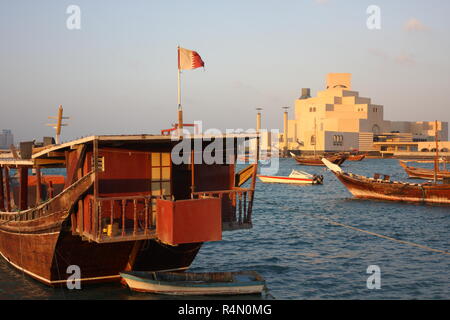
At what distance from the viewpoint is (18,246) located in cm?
1789

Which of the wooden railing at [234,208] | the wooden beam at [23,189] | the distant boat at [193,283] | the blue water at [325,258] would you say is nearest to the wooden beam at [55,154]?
the wooden beam at [23,189]

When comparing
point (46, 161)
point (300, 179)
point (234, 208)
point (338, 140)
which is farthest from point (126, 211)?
point (338, 140)

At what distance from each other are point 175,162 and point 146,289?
391cm

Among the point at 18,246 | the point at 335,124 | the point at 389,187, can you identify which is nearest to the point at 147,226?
the point at 18,246

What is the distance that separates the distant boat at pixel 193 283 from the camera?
14.9 m

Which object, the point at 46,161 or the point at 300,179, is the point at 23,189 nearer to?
the point at 46,161

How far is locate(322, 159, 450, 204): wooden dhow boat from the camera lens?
43.3 m

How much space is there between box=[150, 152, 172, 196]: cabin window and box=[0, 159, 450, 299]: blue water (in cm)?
315

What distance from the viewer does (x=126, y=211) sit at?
14.7 m

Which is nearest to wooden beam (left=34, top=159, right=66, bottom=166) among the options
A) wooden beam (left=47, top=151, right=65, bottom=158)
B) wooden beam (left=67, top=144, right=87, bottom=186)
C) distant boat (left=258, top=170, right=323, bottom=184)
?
wooden beam (left=47, top=151, right=65, bottom=158)

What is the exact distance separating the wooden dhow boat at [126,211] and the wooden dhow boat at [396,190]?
31.3m

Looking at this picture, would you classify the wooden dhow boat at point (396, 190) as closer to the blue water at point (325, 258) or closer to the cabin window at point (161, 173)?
the blue water at point (325, 258)

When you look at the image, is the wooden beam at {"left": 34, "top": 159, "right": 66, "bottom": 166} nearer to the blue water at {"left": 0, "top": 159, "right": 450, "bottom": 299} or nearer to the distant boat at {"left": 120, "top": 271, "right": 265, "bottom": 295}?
the blue water at {"left": 0, "top": 159, "right": 450, "bottom": 299}
